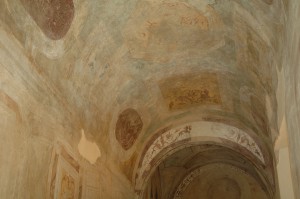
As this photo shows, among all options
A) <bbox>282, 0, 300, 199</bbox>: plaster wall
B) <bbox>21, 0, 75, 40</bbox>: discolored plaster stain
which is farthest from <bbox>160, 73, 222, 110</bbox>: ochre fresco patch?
<bbox>282, 0, 300, 199</bbox>: plaster wall

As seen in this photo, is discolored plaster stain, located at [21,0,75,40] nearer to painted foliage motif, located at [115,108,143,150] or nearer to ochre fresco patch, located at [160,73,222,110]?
painted foliage motif, located at [115,108,143,150]

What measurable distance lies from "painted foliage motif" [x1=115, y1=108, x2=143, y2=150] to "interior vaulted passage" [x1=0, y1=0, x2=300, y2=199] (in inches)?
1.7

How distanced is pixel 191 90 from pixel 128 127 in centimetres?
213

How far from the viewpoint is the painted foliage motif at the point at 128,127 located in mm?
10312

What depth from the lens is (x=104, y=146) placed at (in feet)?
31.0

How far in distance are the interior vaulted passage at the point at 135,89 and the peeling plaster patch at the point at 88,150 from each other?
0.04 metres

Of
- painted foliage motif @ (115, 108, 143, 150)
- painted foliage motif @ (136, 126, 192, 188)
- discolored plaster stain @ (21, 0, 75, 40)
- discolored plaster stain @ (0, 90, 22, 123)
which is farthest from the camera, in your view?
painted foliage motif @ (136, 126, 192, 188)

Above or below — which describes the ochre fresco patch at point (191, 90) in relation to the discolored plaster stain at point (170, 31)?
below

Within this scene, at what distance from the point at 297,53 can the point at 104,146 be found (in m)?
5.91

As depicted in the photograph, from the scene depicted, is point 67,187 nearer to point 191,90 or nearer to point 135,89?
point 135,89

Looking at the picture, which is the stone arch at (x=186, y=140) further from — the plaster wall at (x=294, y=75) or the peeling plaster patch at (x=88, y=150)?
the plaster wall at (x=294, y=75)

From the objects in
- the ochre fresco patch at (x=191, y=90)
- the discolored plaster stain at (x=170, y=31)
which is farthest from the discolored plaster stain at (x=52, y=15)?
the ochre fresco patch at (x=191, y=90)

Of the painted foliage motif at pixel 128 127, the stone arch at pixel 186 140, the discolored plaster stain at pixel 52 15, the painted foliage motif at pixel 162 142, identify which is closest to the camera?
the discolored plaster stain at pixel 52 15

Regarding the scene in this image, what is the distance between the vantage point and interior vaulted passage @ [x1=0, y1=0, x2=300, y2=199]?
18.8 feet
